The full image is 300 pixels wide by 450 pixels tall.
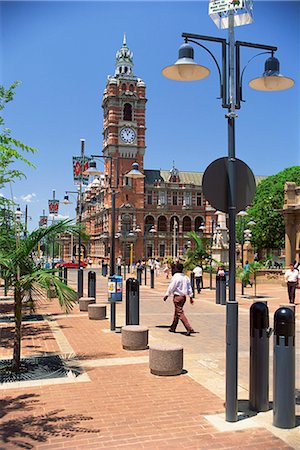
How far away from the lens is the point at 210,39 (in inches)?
238

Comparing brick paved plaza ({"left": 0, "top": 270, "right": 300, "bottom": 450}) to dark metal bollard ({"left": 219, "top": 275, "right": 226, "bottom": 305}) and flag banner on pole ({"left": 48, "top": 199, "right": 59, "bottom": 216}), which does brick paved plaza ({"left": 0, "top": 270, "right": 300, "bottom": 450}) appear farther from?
flag banner on pole ({"left": 48, "top": 199, "right": 59, "bottom": 216})

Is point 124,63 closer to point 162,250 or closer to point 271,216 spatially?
point 162,250

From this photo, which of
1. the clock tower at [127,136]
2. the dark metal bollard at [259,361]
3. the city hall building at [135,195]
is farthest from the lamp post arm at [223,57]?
the clock tower at [127,136]

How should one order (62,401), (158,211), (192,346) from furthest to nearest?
(158,211) < (192,346) < (62,401)

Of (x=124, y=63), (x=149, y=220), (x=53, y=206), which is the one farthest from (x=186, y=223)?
(x=53, y=206)

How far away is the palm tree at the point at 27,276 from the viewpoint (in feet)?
24.5

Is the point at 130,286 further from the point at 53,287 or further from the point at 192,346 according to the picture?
the point at 53,287

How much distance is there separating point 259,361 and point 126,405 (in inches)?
69.5

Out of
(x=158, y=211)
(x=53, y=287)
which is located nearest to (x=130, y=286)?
(x=53, y=287)

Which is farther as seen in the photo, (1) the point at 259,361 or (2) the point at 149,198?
(2) the point at 149,198

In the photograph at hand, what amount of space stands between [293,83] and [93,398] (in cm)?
498

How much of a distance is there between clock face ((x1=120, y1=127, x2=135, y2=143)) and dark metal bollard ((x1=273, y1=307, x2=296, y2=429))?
74.2m

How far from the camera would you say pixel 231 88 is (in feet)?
19.2

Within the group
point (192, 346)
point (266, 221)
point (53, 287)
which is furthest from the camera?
point (266, 221)
